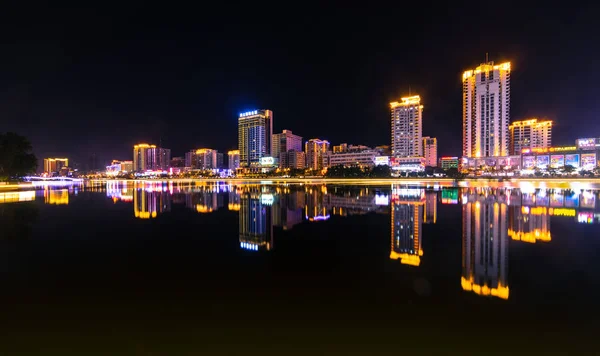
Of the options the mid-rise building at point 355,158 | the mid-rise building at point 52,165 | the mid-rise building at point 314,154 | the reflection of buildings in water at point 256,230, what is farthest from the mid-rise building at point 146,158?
the reflection of buildings in water at point 256,230

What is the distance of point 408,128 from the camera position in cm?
11356

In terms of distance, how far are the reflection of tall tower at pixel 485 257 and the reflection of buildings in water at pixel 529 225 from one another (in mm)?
287

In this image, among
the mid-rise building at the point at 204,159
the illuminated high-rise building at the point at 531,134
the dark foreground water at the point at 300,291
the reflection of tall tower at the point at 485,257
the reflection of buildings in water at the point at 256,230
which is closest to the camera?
the dark foreground water at the point at 300,291

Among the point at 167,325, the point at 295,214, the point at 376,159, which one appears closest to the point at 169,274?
the point at 167,325

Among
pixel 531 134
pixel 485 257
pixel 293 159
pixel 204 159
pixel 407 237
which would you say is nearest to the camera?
pixel 485 257

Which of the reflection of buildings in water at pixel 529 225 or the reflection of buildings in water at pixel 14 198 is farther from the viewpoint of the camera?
the reflection of buildings in water at pixel 14 198

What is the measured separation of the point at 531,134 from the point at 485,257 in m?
136

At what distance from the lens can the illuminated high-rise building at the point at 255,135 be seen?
518 ft

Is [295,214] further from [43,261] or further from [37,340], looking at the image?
[37,340]

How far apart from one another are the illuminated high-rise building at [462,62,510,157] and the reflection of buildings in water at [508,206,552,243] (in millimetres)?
101262

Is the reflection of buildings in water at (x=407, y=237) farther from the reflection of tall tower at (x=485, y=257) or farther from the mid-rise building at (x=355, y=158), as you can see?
the mid-rise building at (x=355, y=158)

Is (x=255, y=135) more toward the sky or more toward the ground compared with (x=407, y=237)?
more toward the sky

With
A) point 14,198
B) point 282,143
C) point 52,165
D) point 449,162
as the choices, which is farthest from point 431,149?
point 52,165

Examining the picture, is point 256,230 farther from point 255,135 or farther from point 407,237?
point 255,135
